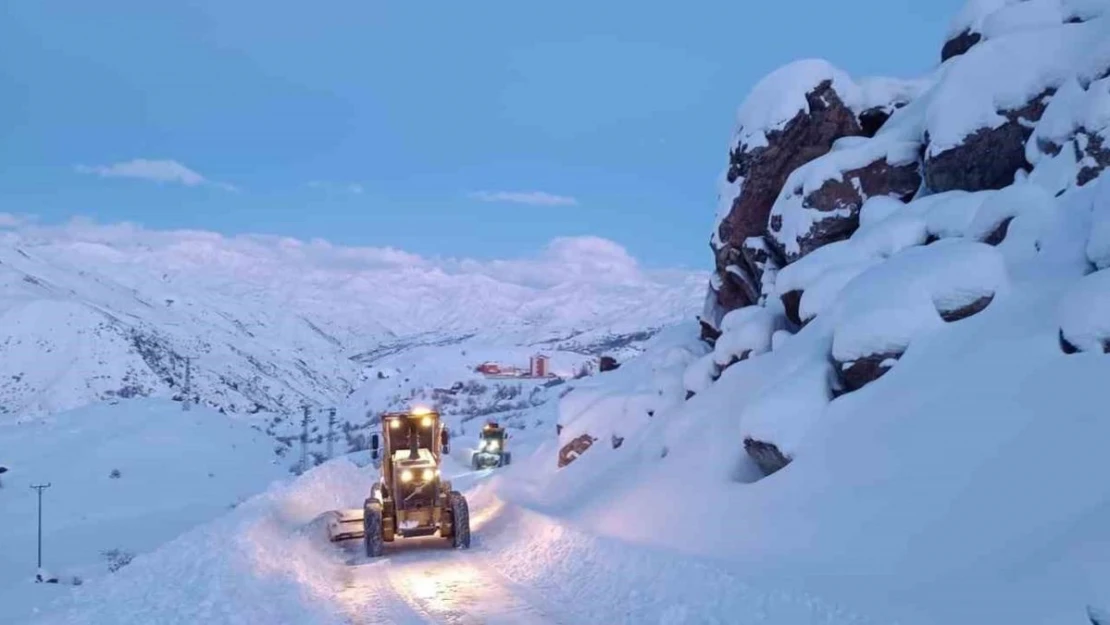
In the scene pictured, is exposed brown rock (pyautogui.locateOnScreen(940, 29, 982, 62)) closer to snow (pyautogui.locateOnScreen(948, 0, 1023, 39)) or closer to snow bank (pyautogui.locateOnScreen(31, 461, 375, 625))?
snow (pyautogui.locateOnScreen(948, 0, 1023, 39))

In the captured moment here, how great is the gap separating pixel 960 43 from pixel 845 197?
5.58 m

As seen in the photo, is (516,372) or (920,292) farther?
(516,372)

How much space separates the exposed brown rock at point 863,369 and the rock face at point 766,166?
8388 millimetres

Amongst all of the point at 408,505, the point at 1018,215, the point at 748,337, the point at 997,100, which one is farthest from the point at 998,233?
the point at 408,505

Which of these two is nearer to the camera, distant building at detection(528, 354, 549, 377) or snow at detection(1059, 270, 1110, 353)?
snow at detection(1059, 270, 1110, 353)

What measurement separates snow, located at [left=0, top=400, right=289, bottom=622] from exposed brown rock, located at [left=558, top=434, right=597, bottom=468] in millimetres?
14876

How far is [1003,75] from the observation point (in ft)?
57.5

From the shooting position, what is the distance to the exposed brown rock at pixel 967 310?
1366 cm

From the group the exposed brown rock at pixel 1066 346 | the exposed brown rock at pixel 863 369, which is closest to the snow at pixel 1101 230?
the exposed brown rock at pixel 1066 346

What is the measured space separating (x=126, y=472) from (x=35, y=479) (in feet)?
13.4

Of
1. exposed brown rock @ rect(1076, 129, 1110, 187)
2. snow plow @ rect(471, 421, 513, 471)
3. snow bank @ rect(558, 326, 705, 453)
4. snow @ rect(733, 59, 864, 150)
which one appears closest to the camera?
exposed brown rock @ rect(1076, 129, 1110, 187)

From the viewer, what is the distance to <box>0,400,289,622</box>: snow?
A: 105ft

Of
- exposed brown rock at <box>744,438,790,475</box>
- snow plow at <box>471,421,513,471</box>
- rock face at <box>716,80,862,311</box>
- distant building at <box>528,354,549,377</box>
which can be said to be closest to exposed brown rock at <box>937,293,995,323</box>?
exposed brown rock at <box>744,438,790,475</box>

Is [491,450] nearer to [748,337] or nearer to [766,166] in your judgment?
[766,166]
